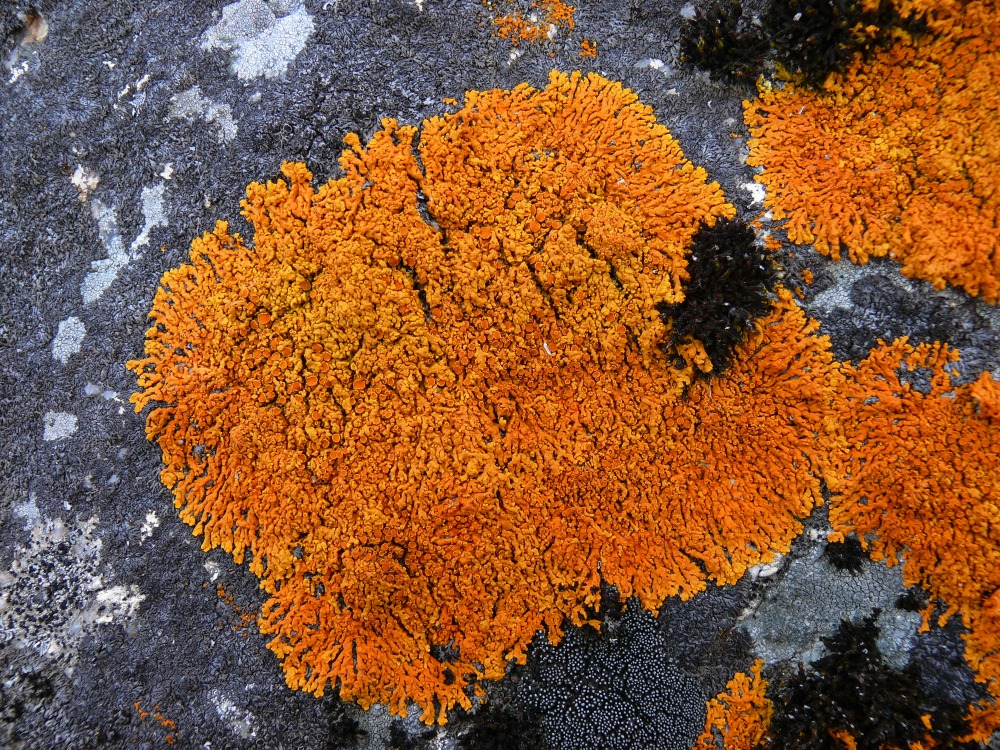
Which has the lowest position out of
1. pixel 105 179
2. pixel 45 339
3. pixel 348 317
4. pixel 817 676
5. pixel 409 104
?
pixel 817 676

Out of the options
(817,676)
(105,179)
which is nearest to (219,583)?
(105,179)

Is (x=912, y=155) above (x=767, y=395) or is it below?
above

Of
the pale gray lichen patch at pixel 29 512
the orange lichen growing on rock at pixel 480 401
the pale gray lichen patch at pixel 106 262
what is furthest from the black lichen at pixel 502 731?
the pale gray lichen patch at pixel 106 262

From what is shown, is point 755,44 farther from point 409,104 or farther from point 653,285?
point 409,104

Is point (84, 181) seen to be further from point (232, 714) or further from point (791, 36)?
point (791, 36)

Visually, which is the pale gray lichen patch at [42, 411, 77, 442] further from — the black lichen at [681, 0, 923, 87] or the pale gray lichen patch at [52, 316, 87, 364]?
the black lichen at [681, 0, 923, 87]

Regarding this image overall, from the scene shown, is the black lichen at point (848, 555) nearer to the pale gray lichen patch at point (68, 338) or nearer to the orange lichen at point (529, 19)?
the orange lichen at point (529, 19)

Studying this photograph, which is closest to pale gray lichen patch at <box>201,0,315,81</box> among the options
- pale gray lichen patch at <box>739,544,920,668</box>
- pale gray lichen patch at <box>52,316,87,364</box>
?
pale gray lichen patch at <box>52,316,87,364</box>
